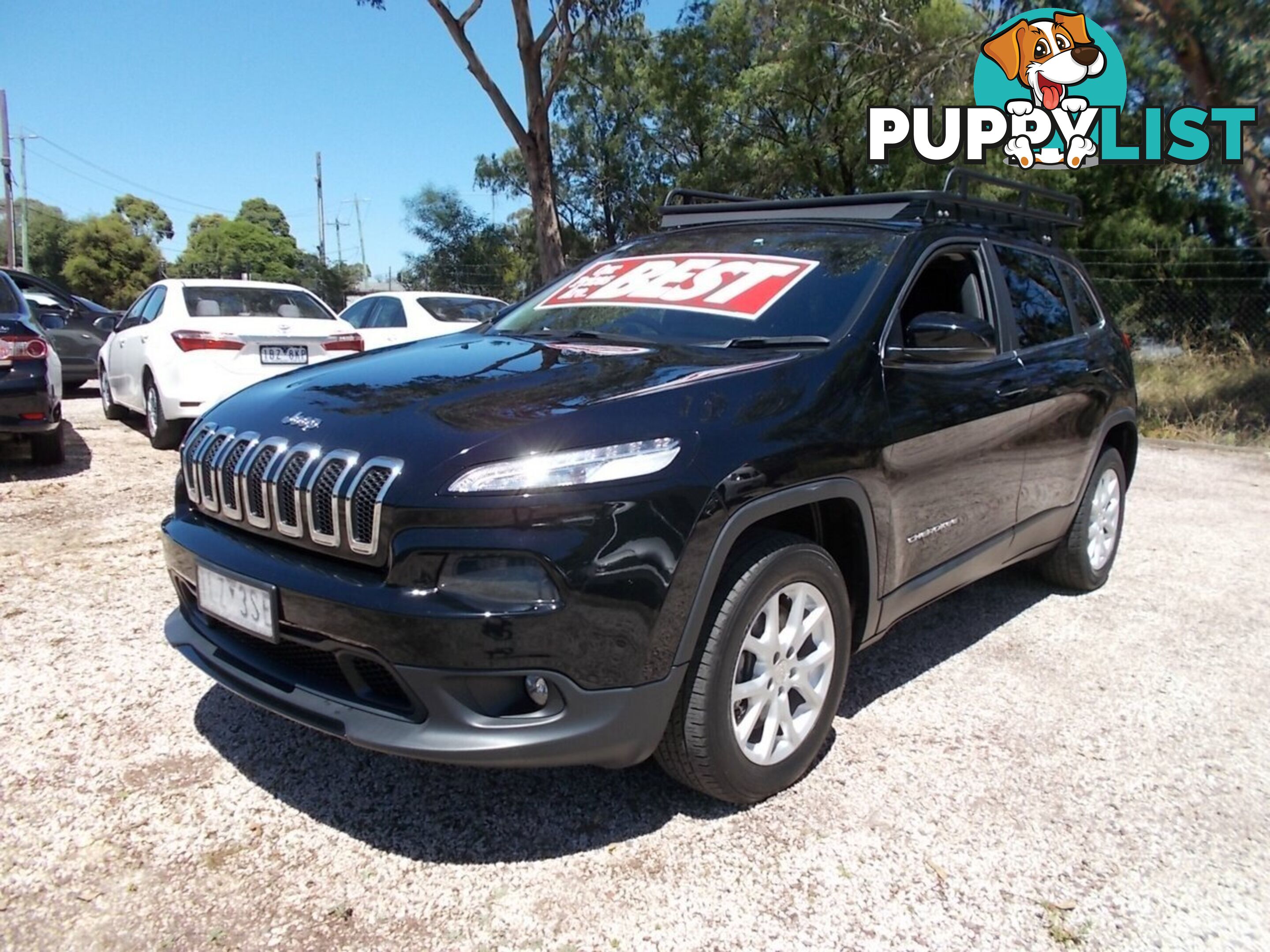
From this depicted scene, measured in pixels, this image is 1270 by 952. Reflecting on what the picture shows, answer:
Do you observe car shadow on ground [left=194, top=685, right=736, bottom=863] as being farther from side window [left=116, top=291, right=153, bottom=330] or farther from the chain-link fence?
the chain-link fence

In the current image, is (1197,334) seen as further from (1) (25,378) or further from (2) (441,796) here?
(1) (25,378)

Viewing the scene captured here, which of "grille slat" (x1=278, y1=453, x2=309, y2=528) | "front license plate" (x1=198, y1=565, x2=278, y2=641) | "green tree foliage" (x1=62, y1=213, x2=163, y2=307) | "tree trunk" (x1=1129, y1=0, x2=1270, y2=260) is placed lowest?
"front license plate" (x1=198, y1=565, x2=278, y2=641)

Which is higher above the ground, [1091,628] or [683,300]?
[683,300]

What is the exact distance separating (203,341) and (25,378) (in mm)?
1349

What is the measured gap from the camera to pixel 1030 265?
4133 mm

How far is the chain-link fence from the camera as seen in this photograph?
10734 millimetres

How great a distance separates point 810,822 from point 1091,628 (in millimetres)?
2273

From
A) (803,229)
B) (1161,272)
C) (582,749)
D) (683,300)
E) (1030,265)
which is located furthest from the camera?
(1161,272)

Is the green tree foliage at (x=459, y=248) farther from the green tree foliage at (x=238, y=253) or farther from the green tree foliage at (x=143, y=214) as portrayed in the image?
the green tree foliage at (x=143, y=214)

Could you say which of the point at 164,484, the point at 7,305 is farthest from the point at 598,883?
the point at 7,305

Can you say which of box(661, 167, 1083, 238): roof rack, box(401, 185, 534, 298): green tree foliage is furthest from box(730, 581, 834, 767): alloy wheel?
box(401, 185, 534, 298): green tree foliage

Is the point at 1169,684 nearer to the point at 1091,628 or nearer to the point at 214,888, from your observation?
the point at 1091,628

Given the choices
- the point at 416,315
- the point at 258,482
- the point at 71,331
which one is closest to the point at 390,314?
the point at 416,315

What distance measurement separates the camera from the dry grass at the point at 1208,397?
10.3m
